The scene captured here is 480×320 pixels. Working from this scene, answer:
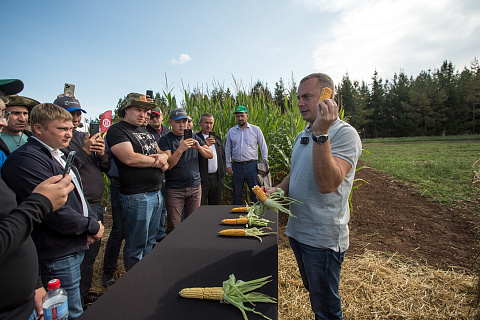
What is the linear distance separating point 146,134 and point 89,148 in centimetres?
68

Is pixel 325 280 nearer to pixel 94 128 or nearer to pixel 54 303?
pixel 54 303

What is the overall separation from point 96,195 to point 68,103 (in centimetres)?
106


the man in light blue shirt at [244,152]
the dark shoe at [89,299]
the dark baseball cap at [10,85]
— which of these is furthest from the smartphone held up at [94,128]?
the man in light blue shirt at [244,152]

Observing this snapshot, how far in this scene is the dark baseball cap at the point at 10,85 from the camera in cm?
159

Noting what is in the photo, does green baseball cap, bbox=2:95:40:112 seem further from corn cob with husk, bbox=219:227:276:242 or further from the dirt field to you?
the dirt field

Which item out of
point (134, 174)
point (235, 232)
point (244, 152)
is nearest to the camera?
point (235, 232)

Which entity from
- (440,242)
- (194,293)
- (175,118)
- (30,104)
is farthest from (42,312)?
(440,242)

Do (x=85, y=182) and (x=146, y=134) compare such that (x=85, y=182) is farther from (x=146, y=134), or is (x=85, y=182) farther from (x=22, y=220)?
(x=22, y=220)

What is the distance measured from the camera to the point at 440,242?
387 cm

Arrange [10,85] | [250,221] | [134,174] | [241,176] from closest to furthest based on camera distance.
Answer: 1. [10,85]
2. [250,221]
3. [134,174]
4. [241,176]

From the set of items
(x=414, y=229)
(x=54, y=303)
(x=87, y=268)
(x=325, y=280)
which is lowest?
(x=414, y=229)

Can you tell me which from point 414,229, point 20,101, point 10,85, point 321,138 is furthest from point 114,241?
point 414,229

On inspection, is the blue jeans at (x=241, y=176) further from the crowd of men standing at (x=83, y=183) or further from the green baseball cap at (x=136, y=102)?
the green baseball cap at (x=136, y=102)

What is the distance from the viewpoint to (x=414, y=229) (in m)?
4.30
